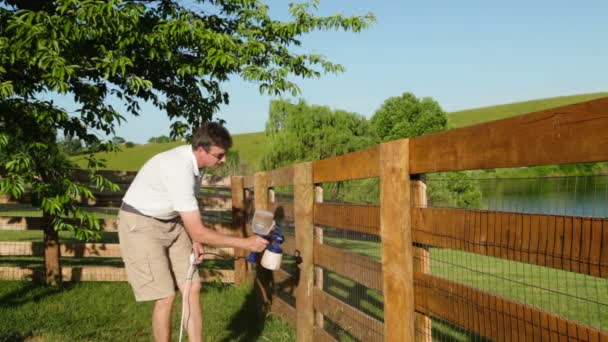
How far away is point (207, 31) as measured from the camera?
7609 millimetres

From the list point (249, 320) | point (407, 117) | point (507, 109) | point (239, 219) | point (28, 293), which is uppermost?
point (507, 109)

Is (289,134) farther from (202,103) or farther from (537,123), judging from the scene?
(537,123)

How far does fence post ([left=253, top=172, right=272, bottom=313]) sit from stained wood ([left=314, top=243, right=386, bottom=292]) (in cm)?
186

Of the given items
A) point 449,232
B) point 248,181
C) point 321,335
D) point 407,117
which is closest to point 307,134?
point 407,117

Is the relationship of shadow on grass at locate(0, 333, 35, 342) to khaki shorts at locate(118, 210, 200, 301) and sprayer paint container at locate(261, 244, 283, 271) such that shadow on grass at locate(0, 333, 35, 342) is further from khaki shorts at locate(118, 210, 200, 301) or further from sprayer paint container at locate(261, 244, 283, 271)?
sprayer paint container at locate(261, 244, 283, 271)

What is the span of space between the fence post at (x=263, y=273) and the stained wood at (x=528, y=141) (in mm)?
4027

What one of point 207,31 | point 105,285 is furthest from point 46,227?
point 207,31

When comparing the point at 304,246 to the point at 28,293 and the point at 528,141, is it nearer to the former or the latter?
the point at 528,141

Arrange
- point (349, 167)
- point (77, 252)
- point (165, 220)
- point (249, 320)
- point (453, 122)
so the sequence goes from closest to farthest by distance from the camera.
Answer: point (349, 167), point (165, 220), point (249, 320), point (77, 252), point (453, 122)

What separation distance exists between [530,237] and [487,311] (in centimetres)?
49

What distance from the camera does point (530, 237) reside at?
226 cm

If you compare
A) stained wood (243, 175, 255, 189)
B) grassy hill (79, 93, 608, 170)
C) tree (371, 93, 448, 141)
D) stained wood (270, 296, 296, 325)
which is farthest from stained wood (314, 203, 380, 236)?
grassy hill (79, 93, 608, 170)

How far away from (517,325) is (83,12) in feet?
18.8

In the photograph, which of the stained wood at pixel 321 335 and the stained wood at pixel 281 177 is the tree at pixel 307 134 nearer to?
the stained wood at pixel 281 177
